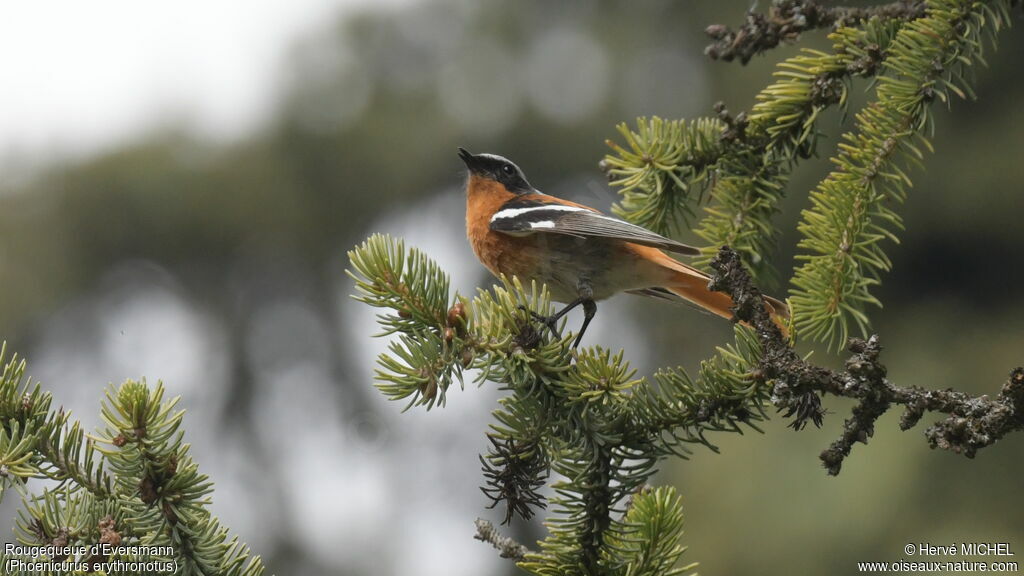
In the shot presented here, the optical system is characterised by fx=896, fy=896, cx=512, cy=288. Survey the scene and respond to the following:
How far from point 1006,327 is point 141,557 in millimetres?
6594

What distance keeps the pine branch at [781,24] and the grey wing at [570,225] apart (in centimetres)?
74

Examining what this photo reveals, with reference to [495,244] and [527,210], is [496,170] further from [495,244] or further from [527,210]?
[495,244]

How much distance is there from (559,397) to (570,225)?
162cm

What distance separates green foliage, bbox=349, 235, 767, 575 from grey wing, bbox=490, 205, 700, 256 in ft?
3.64

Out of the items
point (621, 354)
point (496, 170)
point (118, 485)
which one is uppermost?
point (496, 170)

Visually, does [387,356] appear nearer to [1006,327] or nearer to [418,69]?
[1006,327]

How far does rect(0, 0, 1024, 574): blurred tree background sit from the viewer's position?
638 cm

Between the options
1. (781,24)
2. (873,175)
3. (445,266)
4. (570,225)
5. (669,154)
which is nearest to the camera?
(873,175)

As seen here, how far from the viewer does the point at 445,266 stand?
6531mm

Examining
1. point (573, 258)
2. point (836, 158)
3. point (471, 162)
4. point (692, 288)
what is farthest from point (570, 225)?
point (836, 158)

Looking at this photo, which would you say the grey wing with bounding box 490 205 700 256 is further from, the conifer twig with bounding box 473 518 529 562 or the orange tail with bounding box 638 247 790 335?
the conifer twig with bounding box 473 518 529 562

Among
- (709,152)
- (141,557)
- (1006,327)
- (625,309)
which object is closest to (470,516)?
(625,309)

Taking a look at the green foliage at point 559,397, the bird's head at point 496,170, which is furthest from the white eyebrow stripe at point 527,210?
the green foliage at point 559,397

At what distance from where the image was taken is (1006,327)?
6812mm
